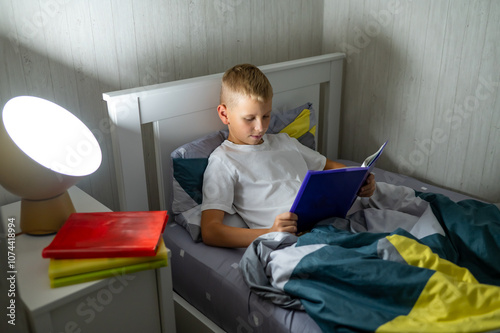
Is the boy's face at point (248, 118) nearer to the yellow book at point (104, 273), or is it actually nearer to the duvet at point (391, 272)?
the duvet at point (391, 272)

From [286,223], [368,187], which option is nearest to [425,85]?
[368,187]

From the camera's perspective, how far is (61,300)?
0.88 metres

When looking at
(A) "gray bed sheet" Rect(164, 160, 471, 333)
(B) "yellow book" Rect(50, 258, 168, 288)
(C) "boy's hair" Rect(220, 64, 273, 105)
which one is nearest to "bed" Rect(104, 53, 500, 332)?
(A) "gray bed sheet" Rect(164, 160, 471, 333)

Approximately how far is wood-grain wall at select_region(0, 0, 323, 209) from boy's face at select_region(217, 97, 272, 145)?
34 centimetres

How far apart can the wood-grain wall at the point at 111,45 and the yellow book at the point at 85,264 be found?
51 centimetres

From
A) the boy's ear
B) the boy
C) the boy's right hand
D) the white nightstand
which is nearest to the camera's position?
the white nightstand

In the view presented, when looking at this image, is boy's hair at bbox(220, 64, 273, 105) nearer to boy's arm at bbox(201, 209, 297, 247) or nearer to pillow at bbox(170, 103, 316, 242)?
pillow at bbox(170, 103, 316, 242)

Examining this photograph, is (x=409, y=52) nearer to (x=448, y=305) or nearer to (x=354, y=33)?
(x=354, y=33)

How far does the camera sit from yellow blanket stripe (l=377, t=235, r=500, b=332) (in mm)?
881

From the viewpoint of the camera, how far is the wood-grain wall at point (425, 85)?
170 cm

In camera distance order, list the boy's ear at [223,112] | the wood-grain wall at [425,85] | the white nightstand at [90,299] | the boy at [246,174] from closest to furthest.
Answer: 1. the white nightstand at [90,299]
2. the boy at [246,174]
3. the boy's ear at [223,112]
4. the wood-grain wall at [425,85]

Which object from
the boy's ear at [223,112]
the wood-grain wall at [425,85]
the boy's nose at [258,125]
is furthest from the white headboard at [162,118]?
the wood-grain wall at [425,85]

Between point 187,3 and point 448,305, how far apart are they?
126cm

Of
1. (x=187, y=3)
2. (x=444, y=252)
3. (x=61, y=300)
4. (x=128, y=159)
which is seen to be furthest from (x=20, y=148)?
(x=444, y=252)
